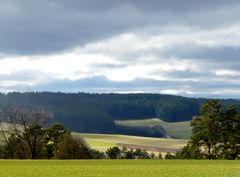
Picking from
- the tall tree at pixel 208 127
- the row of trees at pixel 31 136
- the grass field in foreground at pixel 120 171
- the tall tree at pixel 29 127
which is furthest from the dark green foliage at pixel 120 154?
the grass field in foreground at pixel 120 171

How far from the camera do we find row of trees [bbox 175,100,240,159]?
100500 millimetres

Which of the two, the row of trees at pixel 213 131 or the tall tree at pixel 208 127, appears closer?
the row of trees at pixel 213 131

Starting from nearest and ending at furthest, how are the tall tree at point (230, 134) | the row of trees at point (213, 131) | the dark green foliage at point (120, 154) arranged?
the tall tree at point (230, 134), the row of trees at point (213, 131), the dark green foliage at point (120, 154)

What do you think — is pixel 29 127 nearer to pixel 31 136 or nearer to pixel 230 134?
pixel 31 136

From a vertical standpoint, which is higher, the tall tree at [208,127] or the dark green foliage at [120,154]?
the tall tree at [208,127]

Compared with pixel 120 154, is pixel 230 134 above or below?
above

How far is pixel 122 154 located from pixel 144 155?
9.77 m

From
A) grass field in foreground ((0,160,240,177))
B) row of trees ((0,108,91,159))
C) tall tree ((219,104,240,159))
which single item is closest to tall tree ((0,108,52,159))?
row of trees ((0,108,91,159))

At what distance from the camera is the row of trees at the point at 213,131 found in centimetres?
10050

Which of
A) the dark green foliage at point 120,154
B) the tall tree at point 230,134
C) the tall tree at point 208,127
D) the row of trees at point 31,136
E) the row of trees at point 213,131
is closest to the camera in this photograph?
the tall tree at point 230,134

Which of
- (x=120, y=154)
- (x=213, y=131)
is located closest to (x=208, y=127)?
(x=213, y=131)

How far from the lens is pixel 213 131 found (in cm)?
10262

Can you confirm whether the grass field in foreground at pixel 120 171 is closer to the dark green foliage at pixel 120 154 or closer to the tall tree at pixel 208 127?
the tall tree at pixel 208 127

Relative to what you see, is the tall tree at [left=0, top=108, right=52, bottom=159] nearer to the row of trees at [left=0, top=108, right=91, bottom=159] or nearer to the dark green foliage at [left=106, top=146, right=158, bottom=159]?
the row of trees at [left=0, top=108, right=91, bottom=159]
